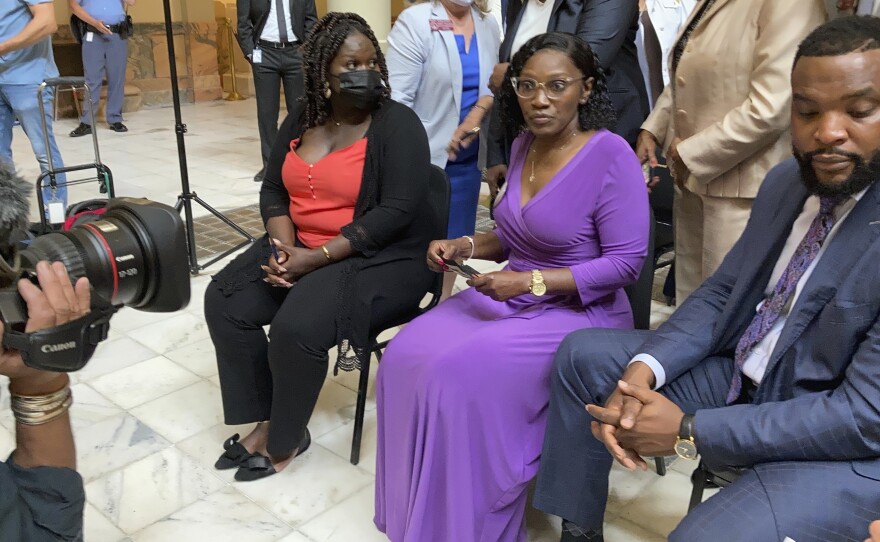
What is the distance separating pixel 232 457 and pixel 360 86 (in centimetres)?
121

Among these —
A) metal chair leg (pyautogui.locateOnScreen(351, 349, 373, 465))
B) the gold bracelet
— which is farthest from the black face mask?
the gold bracelet

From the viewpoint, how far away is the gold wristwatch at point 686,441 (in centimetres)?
151

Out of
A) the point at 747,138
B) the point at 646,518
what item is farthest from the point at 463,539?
the point at 747,138

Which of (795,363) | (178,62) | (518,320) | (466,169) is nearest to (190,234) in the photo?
(466,169)

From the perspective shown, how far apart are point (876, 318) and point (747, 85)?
106 centimetres

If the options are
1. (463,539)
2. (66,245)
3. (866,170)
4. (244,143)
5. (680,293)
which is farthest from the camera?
(244,143)

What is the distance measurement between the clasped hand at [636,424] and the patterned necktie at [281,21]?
4568mm

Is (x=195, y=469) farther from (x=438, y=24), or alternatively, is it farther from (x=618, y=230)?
(x=438, y=24)

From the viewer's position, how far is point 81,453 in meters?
2.50

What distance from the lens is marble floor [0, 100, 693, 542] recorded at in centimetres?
214

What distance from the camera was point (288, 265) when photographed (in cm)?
235

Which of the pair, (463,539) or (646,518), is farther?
(646,518)

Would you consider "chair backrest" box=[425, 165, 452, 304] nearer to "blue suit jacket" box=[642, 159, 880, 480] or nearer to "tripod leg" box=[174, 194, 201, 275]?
"blue suit jacket" box=[642, 159, 880, 480]

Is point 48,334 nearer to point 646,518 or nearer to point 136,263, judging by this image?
point 136,263
